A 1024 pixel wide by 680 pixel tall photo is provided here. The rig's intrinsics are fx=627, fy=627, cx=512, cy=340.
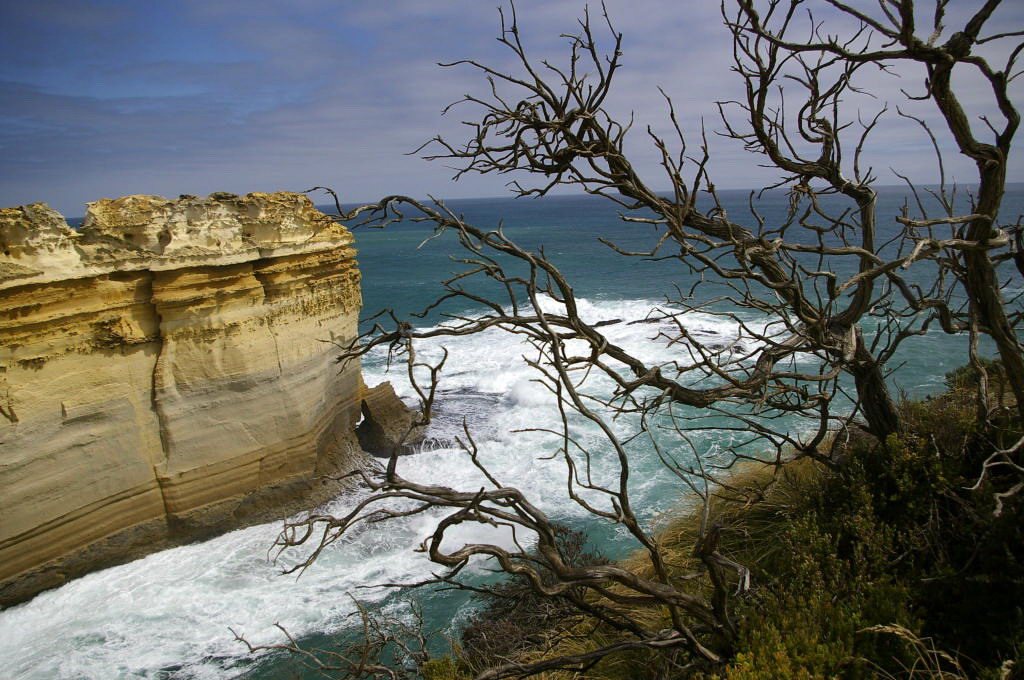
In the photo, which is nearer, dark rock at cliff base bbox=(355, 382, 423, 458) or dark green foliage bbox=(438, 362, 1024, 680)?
dark green foliage bbox=(438, 362, 1024, 680)

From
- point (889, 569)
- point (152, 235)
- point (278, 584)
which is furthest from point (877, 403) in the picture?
point (152, 235)

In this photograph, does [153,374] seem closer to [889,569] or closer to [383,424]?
[383,424]

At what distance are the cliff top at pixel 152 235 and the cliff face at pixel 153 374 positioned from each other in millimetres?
17

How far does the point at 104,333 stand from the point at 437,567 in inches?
201

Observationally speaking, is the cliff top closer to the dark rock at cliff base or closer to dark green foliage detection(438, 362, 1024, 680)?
the dark rock at cliff base

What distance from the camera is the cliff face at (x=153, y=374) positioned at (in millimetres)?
7223

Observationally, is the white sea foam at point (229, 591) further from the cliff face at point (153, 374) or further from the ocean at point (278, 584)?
the cliff face at point (153, 374)

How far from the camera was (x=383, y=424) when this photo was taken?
11.8 m

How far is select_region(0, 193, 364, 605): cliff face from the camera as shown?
722 centimetres

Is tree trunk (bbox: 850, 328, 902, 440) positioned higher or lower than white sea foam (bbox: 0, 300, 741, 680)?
higher

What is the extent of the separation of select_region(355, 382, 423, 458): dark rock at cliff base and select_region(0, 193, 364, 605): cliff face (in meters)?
1.25

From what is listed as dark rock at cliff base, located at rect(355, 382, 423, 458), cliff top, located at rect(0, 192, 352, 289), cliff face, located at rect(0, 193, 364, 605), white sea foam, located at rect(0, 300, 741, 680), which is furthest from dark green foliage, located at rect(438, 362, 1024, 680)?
dark rock at cliff base, located at rect(355, 382, 423, 458)

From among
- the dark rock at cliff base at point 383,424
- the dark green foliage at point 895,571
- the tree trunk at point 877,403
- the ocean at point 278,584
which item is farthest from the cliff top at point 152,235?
the dark green foliage at point 895,571

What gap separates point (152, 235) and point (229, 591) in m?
4.60
